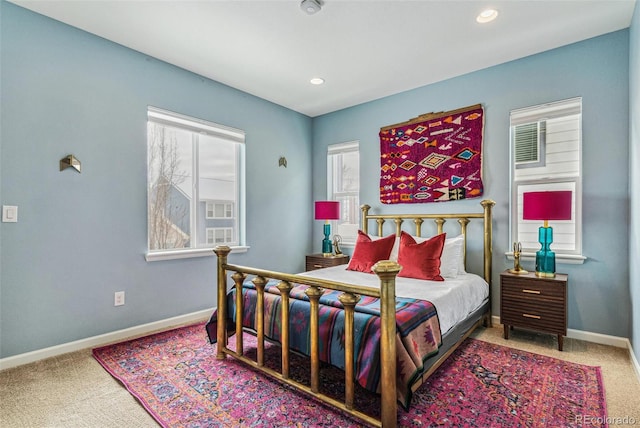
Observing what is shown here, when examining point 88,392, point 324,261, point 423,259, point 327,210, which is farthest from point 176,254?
point 423,259

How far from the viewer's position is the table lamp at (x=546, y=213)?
8.52 ft

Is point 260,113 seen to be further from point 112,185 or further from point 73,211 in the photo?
point 73,211

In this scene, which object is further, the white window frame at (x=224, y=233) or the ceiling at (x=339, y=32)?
the white window frame at (x=224, y=233)

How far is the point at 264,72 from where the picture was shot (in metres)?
3.46

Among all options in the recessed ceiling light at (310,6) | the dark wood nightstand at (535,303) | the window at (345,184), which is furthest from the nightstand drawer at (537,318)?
the recessed ceiling light at (310,6)

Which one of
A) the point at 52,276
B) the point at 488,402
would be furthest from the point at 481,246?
the point at 52,276

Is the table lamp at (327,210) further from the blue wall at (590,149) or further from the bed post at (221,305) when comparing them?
the bed post at (221,305)

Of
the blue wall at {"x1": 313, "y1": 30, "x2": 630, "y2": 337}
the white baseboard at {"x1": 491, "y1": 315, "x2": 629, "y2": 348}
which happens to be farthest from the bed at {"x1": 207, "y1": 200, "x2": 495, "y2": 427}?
the white baseboard at {"x1": 491, "y1": 315, "x2": 629, "y2": 348}

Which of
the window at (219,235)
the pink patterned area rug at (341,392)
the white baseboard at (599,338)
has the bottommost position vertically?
the pink patterned area rug at (341,392)

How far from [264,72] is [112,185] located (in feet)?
6.16

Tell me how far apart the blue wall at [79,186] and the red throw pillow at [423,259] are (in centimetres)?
212

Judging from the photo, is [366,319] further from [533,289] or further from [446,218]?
[446,218]

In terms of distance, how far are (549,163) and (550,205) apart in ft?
2.16

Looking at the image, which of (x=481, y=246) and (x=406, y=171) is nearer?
(x=481, y=246)
